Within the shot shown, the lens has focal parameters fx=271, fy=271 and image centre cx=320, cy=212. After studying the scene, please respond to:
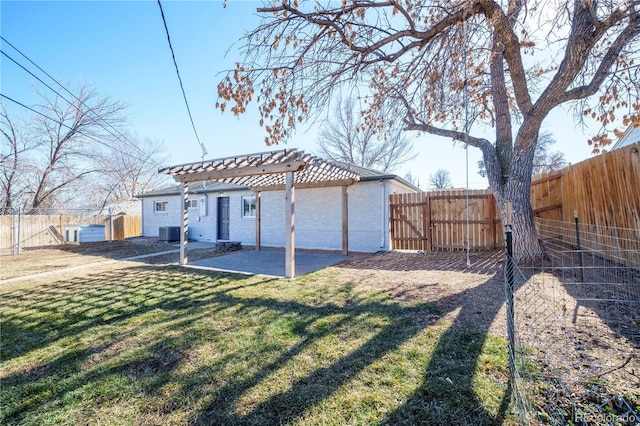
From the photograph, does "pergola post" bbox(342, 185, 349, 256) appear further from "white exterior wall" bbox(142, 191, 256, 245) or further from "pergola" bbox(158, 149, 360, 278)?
"white exterior wall" bbox(142, 191, 256, 245)

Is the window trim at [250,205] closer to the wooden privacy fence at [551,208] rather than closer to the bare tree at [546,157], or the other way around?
the wooden privacy fence at [551,208]

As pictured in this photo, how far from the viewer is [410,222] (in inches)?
370

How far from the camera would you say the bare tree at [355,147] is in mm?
21578

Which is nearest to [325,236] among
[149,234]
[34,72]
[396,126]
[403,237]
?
[403,237]

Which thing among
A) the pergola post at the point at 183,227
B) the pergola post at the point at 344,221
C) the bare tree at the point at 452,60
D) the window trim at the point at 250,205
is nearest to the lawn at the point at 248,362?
the pergola post at the point at 183,227

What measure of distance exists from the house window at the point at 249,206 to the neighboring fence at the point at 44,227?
26.3ft

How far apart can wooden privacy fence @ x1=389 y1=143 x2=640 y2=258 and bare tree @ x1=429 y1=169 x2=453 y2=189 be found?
2349cm

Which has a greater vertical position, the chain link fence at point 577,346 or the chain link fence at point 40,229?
the chain link fence at point 40,229

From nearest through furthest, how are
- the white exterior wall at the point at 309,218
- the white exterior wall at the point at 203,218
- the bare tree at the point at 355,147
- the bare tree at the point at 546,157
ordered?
the white exterior wall at the point at 309,218
the white exterior wall at the point at 203,218
the bare tree at the point at 546,157
the bare tree at the point at 355,147

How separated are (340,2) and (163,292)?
585cm

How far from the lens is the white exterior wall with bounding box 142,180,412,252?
375 inches

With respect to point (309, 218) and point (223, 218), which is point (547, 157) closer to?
point (309, 218)

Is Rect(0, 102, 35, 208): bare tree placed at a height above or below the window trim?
above

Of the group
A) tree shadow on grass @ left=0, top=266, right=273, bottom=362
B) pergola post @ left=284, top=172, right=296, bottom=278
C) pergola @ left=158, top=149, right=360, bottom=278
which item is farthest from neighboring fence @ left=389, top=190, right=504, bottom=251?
tree shadow on grass @ left=0, top=266, right=273, bottom=362
